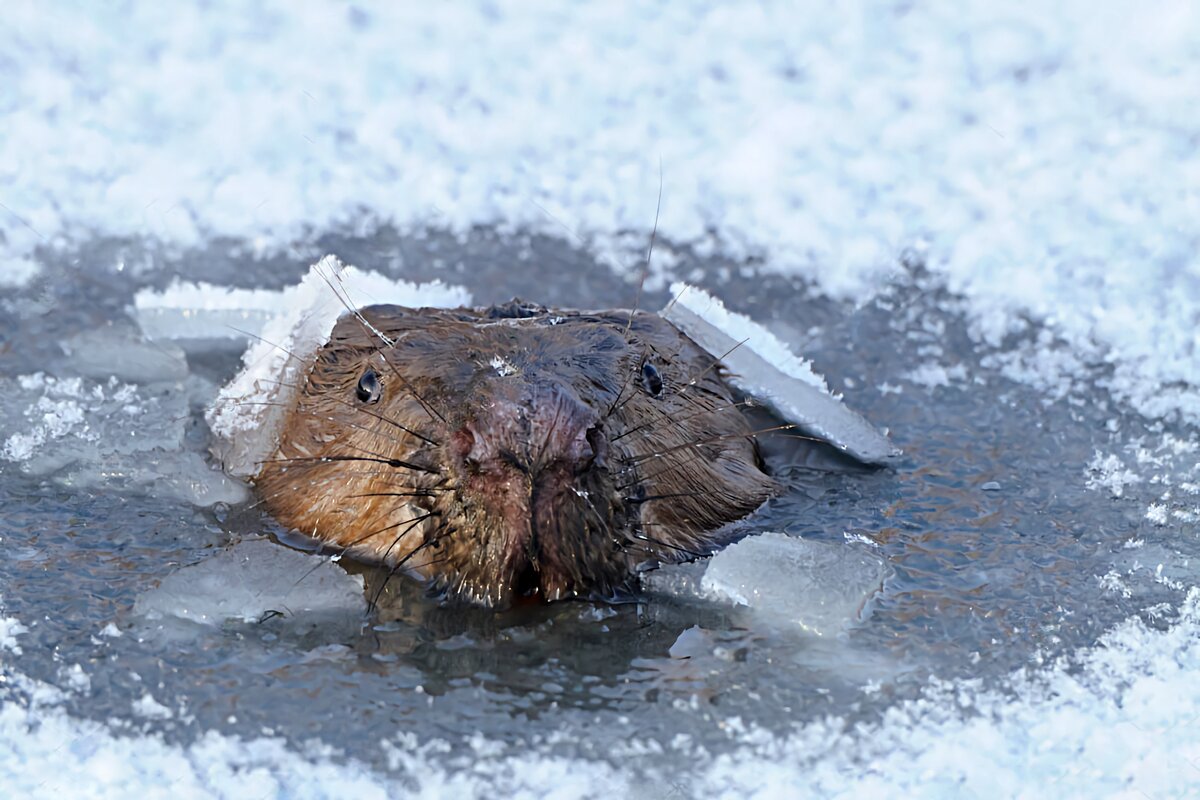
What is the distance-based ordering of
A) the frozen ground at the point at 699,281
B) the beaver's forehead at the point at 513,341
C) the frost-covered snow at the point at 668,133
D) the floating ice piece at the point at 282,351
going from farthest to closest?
1. the frost-covered snow at the point at 668,133
2. the floating ice piece at the point at 282,351
3. the beaver's forehead at the point at 513,341
4. the frozen ground at the point at 699,281

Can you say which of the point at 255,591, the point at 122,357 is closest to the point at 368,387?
the point at 255,591

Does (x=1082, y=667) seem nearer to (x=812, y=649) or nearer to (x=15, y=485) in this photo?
(x=812, y=649)

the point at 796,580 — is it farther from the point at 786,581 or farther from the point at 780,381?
the point at 780,381

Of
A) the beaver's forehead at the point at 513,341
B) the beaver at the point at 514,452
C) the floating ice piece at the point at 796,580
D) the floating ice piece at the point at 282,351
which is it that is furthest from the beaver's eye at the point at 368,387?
the floating ice piece at the point at 796,580

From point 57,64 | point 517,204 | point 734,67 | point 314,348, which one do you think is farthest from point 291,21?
point 314,348

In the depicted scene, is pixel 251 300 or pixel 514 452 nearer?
pixel 514 452

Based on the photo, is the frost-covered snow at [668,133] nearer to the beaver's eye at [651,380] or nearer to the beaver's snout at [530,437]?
the beaver's eye at [651,380]

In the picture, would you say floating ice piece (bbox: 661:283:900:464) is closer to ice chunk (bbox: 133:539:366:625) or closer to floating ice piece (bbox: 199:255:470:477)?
floating ice piece (bbox: 199:255:470:477)
